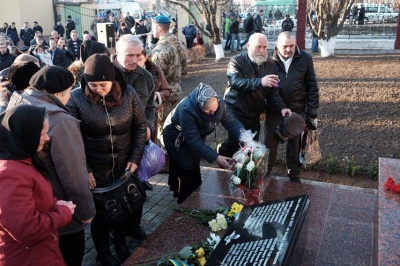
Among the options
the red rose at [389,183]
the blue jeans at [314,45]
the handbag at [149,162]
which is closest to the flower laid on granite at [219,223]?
the handbag at [149,162]

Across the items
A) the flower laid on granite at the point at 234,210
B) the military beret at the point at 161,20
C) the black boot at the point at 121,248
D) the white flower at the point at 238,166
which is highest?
the military beret at the point at 161,20

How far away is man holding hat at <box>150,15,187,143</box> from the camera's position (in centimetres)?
487

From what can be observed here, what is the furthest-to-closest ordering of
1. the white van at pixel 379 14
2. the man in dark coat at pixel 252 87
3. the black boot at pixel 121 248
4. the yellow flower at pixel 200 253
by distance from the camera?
the white van at pixel 379 14, the man in dark coat at pixel 252 87, the black boot at pixel 121 248, the yellow flower at pixel 200 253

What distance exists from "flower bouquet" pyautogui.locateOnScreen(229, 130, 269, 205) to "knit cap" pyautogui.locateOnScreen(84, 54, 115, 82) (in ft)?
3.85

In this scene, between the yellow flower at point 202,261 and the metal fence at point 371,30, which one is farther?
the metal fence at point 371,30

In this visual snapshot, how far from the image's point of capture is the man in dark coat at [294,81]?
4.54 meters

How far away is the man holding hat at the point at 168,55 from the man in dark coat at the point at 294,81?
1.18 meters

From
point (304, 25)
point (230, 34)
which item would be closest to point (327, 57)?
point (304, 25)

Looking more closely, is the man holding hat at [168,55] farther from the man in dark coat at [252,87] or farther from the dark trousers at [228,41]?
the dark trousers at [228,41]

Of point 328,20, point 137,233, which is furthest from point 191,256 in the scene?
point 328,20

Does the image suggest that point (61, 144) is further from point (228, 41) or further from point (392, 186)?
point (228, 41)

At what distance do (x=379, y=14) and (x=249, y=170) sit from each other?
19211 millimetres

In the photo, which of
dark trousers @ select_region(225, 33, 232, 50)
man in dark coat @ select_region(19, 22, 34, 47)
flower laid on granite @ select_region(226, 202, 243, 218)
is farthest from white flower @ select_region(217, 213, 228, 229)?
man in dark coat @ select_region(19, 22, 34, 47)

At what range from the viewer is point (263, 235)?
2.64 m
